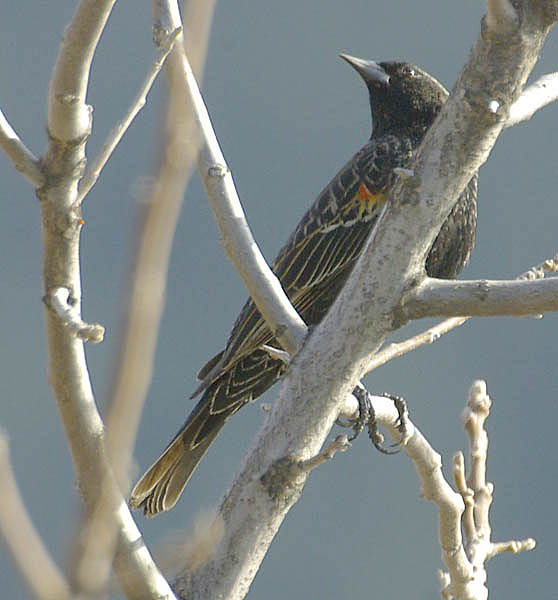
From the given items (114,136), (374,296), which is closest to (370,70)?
(374,296)

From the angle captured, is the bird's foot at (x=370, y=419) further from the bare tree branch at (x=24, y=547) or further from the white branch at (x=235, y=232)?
the bare tree branch at (x=24, y=547)

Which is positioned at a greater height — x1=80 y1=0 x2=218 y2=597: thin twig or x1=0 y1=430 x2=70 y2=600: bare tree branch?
x1=80 y1=0 x2=218 y2=597: thin twig

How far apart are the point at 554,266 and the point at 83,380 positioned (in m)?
1.53

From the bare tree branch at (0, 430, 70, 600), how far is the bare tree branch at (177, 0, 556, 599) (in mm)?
983

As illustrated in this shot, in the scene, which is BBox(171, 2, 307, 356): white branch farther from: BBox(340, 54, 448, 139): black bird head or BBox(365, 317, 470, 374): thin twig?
BBox(340, 54, 448, 139): black bird head

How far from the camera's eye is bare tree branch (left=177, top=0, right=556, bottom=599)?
63.1 inches

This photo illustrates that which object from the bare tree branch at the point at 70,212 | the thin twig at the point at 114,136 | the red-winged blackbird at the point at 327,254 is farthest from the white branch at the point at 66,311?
the red-winged blackbird at the point at 327,254

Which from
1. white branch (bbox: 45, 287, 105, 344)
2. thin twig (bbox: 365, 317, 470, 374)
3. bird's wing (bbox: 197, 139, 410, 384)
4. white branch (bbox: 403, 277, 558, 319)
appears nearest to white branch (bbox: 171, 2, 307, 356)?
white branch (bbox: 403, 277, 558, 319)

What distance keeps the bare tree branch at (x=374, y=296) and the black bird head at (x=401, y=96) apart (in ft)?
6.38

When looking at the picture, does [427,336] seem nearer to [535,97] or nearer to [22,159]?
[535,97]

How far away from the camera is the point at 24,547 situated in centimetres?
72

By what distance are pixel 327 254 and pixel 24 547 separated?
267 cm

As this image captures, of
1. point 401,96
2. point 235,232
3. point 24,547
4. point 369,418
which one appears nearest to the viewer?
point 24,547

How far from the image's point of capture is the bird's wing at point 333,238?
3332mm
